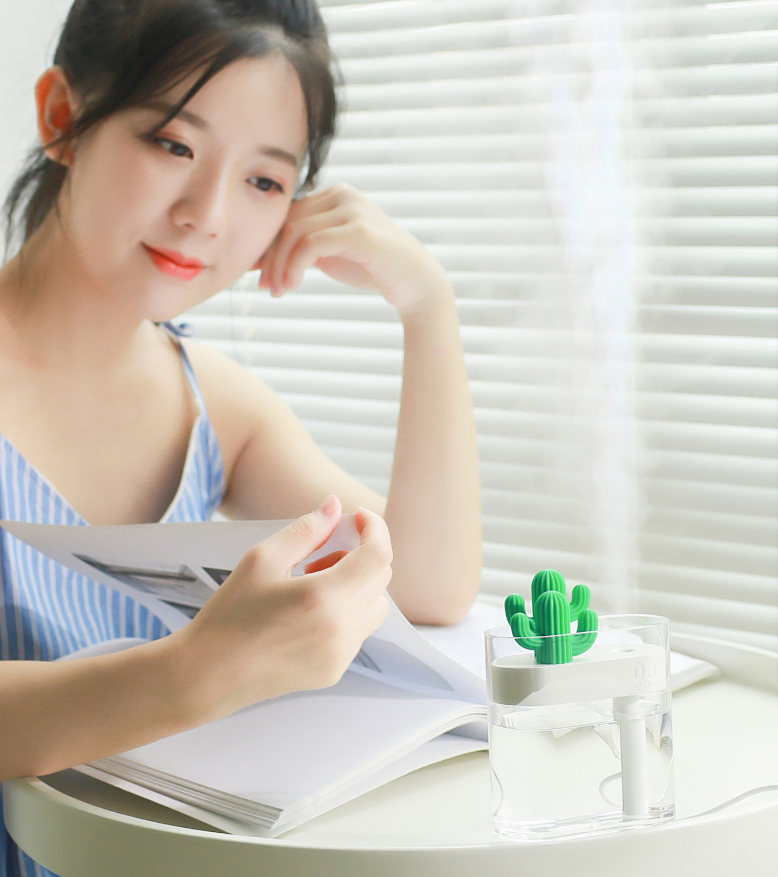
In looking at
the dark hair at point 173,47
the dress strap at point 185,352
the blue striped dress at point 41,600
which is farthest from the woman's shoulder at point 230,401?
the dark hair at point 173,47

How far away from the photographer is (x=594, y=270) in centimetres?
107

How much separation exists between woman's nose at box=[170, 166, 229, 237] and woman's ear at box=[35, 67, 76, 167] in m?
0.12

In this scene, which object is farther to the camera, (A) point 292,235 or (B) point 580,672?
(A) point 292,235

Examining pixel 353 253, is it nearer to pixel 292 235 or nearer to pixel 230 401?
pixel 292 235

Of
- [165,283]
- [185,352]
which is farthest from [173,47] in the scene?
[185,352]

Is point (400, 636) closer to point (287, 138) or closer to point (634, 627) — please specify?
point (634, 627)

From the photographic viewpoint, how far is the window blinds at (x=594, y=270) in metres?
0.97

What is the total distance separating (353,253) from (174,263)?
7.0 inches

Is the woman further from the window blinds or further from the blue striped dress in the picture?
the window blinds

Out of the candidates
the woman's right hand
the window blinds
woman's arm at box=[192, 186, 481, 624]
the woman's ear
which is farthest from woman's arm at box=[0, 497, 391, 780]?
the window blinds

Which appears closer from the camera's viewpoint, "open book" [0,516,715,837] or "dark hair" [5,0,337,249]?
"open book" [0,516,715,837]

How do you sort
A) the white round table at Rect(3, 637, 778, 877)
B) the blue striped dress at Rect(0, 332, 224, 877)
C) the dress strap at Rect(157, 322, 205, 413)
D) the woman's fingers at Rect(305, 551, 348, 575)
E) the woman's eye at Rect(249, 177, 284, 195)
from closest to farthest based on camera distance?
the white round table at Rect(3, 637, 778, 877) → the woman's fingers at Rect(305, 551, 348, 575) → the blue striped dress at Rect(0, 332, 224, 877) → the woman's eye at Rect(249, 177, 284, 195) → the dress strap at Rect(157, 322, 205, 413)

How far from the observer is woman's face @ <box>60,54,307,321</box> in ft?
2.33

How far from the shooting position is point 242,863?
41 cm
